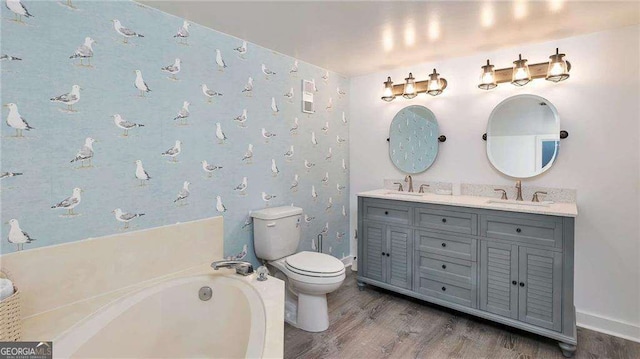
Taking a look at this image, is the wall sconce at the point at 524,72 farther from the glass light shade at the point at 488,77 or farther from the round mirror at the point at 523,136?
the round mirror at the point at 523,136

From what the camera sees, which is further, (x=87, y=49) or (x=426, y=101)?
(x=426, y=101)

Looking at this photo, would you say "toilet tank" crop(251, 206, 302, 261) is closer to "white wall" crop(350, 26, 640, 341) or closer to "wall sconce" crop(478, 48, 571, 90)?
"white wall" crop(350, 26, 640, 341)

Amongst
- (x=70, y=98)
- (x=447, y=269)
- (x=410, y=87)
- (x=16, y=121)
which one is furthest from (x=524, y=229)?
(x=16, y=121)

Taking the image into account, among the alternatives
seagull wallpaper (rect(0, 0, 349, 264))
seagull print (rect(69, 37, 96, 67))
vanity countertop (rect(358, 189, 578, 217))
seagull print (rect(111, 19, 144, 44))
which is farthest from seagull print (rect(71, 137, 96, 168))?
vanity countertop (rect(358, 189, 578, 217))

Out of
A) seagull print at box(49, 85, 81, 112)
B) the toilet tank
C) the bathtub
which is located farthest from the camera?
the toilet tank

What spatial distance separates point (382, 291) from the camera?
303 centimetres

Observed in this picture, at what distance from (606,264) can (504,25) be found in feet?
6.17

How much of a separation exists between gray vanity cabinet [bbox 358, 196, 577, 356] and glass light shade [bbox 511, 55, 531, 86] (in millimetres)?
1041

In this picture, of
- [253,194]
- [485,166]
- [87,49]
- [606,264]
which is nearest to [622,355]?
[606,264]

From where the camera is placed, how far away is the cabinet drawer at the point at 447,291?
2434 mm

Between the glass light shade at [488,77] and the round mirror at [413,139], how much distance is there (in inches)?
21.5

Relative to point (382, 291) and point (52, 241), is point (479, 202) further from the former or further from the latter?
point (52, 241)

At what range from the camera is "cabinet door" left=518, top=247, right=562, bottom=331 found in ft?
6.77

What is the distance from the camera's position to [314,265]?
2348 millimetres
